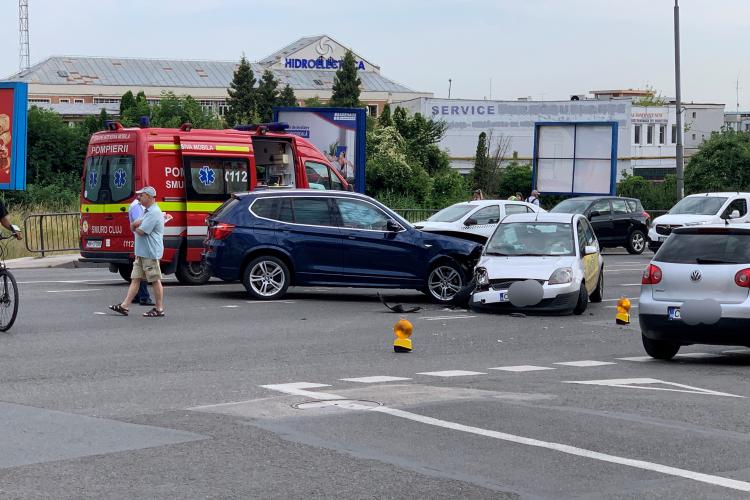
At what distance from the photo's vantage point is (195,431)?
28.7ft

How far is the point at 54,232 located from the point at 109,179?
10227mm

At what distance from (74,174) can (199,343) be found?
144 ft

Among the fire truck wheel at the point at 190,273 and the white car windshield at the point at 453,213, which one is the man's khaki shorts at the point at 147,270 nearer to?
the fire truck wheel at the point at 190,273

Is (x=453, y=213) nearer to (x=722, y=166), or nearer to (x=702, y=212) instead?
(x=702, y=212)

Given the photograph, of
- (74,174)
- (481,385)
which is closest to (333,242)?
(481,385)

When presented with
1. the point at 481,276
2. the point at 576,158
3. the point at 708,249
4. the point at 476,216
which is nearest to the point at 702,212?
the point at 476,216

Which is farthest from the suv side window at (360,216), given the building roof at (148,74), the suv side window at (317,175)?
the building roof at (148,74)

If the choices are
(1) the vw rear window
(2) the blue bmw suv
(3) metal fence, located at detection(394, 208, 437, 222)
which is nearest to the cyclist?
(2) the blue bmw suv

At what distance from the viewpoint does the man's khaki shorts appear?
677 inches

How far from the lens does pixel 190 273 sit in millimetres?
22438

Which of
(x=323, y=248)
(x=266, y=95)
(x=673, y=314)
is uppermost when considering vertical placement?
(x=266, y=95)

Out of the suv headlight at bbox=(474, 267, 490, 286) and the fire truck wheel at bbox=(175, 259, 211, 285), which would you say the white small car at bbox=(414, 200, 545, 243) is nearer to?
the fire truck wheel at bbox=(175, 259, 211, 285)

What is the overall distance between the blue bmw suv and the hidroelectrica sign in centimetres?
12719

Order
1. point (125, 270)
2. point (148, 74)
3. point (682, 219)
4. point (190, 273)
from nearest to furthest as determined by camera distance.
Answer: point (190, 273) → point (125, 270) → point (682, 219) → point (148, 74)
